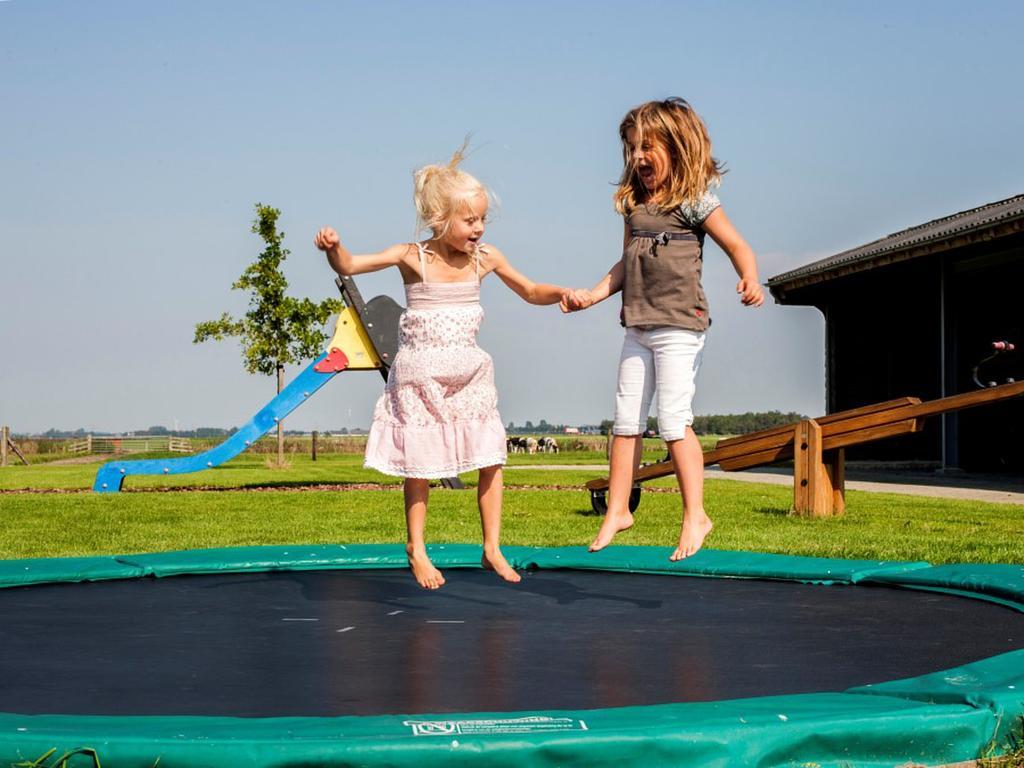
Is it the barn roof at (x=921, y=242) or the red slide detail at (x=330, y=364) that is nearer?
the red slide detail at (x=330, y=364)

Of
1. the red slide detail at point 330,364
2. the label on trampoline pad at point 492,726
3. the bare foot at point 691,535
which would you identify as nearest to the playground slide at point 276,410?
the red slide detail at point 330,364

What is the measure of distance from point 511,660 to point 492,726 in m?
0.67

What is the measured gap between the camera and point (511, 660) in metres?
2.25

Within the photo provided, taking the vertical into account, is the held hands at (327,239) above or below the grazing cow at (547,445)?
above

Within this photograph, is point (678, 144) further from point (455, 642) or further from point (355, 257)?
point (455, 642)

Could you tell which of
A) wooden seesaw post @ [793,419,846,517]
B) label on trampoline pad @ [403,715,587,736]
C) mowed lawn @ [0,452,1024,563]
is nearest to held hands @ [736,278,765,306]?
label on trampoline pad @ [403,715,587,736]

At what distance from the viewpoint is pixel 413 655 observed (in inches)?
91.7

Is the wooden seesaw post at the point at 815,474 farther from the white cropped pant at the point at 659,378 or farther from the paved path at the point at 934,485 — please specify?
the white cropped pant at the point at 659,378

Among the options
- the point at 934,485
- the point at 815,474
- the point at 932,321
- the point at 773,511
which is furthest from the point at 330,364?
the point at 932,321

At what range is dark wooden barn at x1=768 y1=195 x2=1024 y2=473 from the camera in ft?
39.8

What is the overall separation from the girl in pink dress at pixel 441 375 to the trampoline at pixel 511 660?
0.32 metres

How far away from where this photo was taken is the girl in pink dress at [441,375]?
2.99 meters

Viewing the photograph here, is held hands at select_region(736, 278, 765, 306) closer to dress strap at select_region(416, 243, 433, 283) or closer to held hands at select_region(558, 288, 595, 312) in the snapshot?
held hands at select_region(558, 288, 595, 312)

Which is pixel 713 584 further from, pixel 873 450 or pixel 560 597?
pixel 873 450
